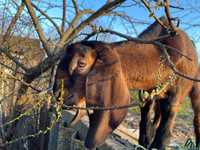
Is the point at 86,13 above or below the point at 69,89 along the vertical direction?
above

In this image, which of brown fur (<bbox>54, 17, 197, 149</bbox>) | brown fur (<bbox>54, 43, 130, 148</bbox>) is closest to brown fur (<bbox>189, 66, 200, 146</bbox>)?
brown fur (<bbox>54, 17, 197, 149</bbox>)

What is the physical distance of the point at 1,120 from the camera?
5.53 meters

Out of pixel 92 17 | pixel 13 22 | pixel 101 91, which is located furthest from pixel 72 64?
pixel 13 22

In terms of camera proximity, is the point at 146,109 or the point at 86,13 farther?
the point at 86,13

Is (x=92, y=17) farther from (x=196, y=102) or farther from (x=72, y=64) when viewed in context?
(x=72, y=64)

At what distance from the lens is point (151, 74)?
2678mm

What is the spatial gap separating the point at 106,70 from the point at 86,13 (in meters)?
2.47

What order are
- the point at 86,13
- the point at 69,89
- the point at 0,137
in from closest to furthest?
the point at 69,89, the point at 86,13, the point at 0,137

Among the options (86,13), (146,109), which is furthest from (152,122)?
(86,13)

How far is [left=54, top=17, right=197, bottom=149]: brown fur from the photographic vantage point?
95.3 inches

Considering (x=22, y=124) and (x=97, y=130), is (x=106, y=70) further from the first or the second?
(x=22, y=124)

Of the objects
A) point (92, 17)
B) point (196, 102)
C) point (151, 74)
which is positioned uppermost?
point (92, 17)

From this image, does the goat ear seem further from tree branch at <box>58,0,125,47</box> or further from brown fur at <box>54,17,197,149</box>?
tree branch at <box>58,0,125,47</box>

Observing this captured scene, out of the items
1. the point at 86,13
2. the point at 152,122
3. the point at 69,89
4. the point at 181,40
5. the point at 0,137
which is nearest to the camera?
the point at 69,89
